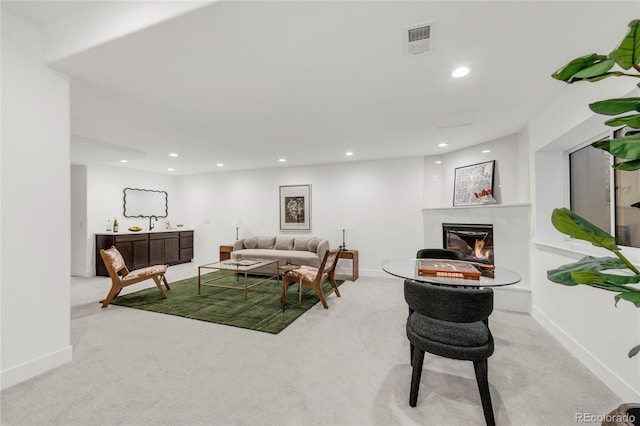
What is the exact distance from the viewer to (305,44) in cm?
188

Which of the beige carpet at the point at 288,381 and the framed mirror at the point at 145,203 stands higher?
the framed mirror at the point at 145,203

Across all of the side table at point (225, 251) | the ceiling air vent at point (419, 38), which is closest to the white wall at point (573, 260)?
the ceiling air vent at point (419, 38)

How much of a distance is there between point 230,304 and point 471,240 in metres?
3.84

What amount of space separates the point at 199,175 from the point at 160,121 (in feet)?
14.3

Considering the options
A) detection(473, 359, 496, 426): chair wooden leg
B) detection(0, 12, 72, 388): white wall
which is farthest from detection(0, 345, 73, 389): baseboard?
detection(473, 359, 496, 426): chair wooden leg

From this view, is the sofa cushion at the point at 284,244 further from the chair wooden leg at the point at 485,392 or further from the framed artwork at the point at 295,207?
the chair wooden leg at the point at 485,392

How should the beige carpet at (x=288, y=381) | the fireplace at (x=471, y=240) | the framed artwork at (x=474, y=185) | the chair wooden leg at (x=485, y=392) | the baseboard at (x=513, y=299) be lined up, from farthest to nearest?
the framed artwork at (x=474, y=185) → the fireplace at (x=471, y=240) → the baseboard at (x=513, y=299) → the beige carpet at (x=288, y=381) → the chair wooden leg at (x=485, y=392)

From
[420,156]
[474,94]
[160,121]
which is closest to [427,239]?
[420,156]

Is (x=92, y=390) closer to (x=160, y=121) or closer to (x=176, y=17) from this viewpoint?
(x=176, y=17)

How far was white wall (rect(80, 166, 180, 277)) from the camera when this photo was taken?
5766mm

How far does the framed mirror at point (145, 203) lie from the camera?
21.7 ft

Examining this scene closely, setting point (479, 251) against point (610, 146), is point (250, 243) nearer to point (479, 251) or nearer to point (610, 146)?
point (479, 251)

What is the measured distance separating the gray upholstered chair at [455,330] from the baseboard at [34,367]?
9.09ft

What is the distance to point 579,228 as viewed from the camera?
0.90 metres
